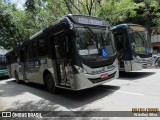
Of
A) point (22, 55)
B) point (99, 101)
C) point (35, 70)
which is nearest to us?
point (99, 101)

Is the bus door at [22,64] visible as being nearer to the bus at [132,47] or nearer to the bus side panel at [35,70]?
→ the bus side panel at [35,70]

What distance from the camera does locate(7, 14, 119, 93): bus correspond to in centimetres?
744

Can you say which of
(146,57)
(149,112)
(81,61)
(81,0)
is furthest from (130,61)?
(81,0)

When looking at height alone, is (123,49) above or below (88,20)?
below

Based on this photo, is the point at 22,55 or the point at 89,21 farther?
the point at 22,55

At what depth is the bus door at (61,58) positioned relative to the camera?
786 cm

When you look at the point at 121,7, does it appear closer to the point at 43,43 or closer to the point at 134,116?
the point at 43,43

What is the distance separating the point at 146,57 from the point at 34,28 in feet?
56.1

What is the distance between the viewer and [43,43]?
32.0ft

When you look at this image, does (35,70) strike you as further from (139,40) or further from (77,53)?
(139,40)

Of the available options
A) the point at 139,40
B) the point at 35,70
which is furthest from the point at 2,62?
the point at 139,40

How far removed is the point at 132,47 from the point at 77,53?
4.94 metres

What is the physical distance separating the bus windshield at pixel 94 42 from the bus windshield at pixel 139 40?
306 centimetres

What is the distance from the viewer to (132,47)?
446 inches
